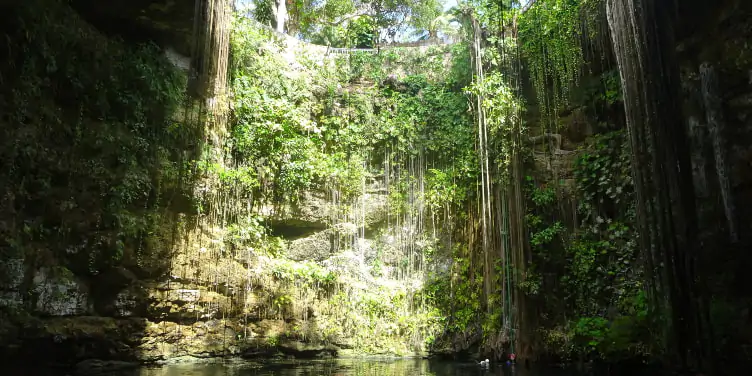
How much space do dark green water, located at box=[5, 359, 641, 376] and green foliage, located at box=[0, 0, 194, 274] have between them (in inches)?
70.9

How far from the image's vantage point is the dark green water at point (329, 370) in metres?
6.67

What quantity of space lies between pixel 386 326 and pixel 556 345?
351 centimetres

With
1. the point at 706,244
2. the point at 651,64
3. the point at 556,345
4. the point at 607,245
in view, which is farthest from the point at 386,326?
the point at 651,64

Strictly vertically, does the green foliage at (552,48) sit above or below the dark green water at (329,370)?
above

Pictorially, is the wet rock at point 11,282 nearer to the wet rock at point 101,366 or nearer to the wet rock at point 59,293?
the wet rock at point 59,293

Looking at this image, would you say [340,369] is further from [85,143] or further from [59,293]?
[85,143]

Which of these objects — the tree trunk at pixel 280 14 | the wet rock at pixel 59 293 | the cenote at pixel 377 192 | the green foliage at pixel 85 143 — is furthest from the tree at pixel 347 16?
the wet rock at pixel 59 293

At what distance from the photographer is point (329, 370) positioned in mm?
7492

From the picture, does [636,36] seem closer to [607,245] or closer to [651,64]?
[651,64]

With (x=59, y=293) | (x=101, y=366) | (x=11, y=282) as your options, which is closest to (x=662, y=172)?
(x=101, y=366)

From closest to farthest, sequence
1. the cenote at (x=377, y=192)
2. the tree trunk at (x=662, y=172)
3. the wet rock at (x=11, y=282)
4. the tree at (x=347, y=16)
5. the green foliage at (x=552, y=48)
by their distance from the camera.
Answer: the tree trunk at (x=662, y=172), the cenote at (x=377, y=192), the wet rock at (x=11, y=282), the green foliage at (x=552, y=48), the tree at (x=347, y=16)

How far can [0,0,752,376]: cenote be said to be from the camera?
20.4 feet

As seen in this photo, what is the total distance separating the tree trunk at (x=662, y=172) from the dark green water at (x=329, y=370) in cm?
189

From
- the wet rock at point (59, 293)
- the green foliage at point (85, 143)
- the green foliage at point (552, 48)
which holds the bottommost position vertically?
the wet rock at point (59, 293)
